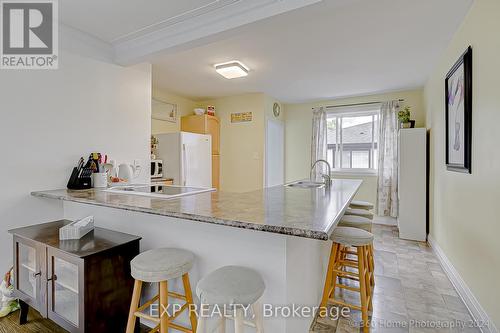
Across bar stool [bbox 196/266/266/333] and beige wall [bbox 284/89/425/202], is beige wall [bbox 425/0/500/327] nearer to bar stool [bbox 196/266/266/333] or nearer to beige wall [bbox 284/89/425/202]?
bar stool [bbox 196/266/266/333]

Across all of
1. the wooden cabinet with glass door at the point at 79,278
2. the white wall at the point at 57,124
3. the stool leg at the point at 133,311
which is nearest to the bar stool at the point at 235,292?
the stool leg at the point at 133,311

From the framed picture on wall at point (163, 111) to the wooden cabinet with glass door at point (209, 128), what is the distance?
23 centimetres

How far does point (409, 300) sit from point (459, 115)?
1.69 metres

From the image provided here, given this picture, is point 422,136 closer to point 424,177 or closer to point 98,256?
point 424,177

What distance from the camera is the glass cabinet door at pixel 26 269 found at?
1.63m

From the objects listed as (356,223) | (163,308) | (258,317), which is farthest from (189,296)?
(356,223)

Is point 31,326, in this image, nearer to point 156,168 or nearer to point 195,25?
point 156,168

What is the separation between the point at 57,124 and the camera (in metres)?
2.21

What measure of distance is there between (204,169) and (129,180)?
157 centimetres

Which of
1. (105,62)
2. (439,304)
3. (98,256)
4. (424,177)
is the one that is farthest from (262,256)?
(424,177)

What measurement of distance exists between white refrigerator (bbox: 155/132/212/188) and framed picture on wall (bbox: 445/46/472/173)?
3178 mm

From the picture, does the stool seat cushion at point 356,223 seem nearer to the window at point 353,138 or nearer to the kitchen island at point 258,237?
the kitchen island at point 258,237

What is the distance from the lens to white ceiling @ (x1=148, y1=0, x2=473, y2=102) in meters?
2.06

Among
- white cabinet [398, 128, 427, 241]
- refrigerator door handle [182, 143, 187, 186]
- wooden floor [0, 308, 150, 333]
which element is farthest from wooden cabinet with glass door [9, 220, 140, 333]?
white cabinet [398, 128, 427, 241]
